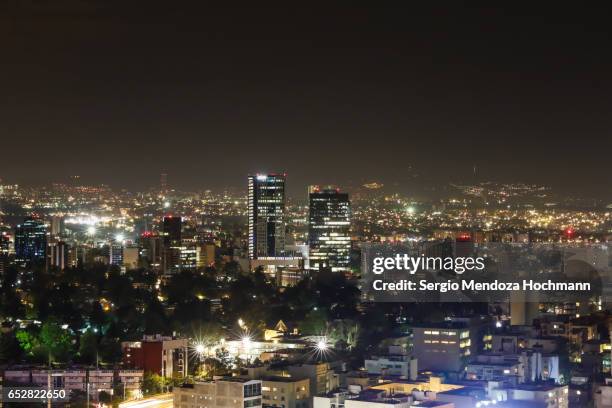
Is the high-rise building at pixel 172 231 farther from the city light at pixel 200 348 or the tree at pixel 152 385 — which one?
the tree at pixel 152 385

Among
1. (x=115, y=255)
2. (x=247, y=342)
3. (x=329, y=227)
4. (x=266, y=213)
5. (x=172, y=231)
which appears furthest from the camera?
(x=266, y=213)

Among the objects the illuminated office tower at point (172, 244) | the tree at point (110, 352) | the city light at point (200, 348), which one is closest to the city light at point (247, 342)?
the city light at point (200, 348)

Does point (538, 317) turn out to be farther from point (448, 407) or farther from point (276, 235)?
point (276, 235)

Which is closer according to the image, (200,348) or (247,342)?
(200,348)

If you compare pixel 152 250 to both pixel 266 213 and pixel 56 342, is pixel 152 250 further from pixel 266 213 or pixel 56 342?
pixel 56 342

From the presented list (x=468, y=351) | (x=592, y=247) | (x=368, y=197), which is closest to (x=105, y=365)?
(x=468, y=351)

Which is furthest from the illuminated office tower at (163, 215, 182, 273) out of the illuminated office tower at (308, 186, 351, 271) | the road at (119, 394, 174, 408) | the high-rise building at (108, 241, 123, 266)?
the road at (119, 394, 174, 408)

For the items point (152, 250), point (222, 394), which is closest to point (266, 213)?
point (152, 250)

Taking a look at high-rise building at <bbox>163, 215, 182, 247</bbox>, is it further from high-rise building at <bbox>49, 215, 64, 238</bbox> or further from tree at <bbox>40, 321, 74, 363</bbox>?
tree at <bbox>40, 321, 74, 363</bbox>
